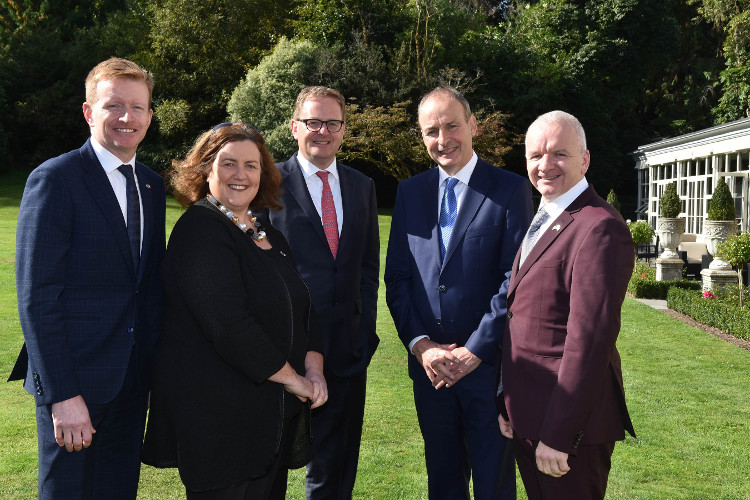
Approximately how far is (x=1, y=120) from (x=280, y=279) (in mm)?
35026

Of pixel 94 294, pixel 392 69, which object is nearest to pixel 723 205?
pixel 392 69

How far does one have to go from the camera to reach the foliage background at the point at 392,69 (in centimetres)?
2559

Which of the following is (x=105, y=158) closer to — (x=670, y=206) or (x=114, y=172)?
(x=114, y=172)

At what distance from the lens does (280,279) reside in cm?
262

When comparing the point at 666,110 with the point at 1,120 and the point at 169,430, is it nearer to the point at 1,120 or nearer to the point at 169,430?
the point at 1,120

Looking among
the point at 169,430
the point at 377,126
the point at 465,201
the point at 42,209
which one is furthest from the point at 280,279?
the point at 377,126

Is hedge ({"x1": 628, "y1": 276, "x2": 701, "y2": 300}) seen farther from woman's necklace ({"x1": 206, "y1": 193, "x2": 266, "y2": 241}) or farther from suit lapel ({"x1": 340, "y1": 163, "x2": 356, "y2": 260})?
woman's necklace ({"x1": 206, "y1": 193, "x2": 266, "y2": 241})

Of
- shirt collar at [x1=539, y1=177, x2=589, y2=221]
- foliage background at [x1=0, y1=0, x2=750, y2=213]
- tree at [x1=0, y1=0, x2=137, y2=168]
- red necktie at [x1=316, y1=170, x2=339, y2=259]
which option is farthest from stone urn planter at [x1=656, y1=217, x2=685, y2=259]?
tree at [x1=0, y1=0, x2=137, y2=168]

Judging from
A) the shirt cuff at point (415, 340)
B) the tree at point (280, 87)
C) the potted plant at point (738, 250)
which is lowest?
the shirt cuff at point (415, 340)

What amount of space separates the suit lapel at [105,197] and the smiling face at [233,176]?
0.41 metres

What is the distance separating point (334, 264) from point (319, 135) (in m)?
0.73

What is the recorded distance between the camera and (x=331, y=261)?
354 cm

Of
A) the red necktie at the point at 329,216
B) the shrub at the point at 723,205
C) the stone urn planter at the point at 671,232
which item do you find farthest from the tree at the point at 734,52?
the red necktie at the point at 329,216

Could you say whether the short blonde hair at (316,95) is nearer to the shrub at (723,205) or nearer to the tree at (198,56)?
the shrub at (723,205)
